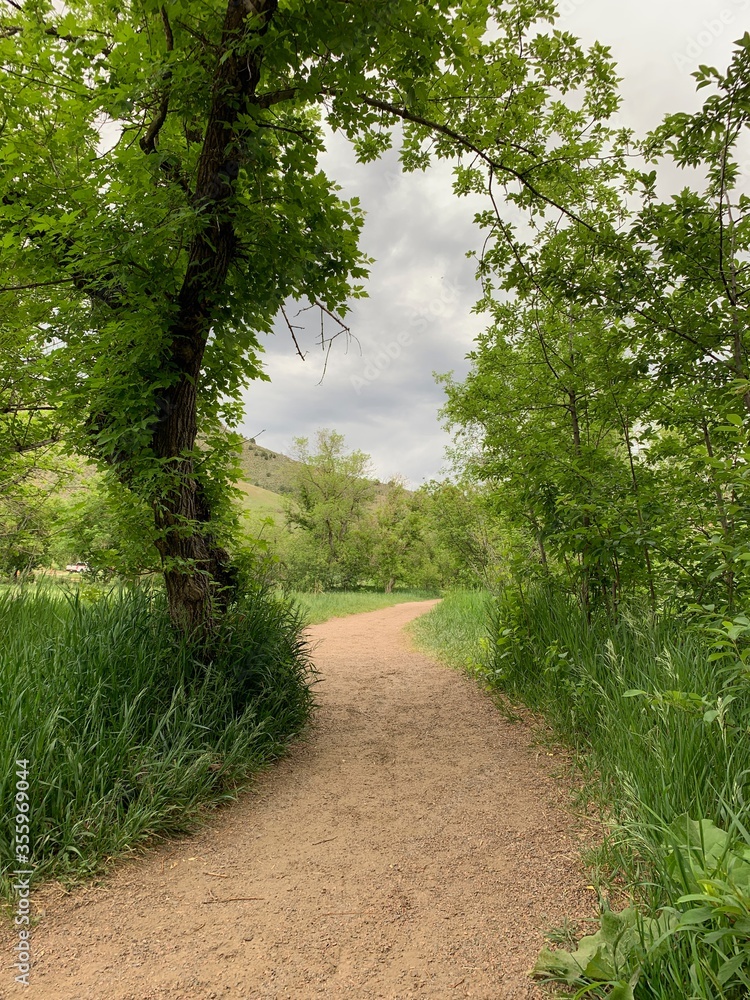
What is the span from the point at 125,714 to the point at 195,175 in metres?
3.94

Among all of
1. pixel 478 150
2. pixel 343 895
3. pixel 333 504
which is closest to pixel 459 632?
pixel 343 895

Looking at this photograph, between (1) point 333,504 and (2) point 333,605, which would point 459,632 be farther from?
(1) point 333,504

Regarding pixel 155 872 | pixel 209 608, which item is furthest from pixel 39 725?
pixel 209 608

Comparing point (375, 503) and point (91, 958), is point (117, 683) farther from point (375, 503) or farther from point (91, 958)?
point (375, 503)

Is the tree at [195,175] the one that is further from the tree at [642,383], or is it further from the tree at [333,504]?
the tree at [333,504]

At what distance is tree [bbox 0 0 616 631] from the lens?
321 centimetres

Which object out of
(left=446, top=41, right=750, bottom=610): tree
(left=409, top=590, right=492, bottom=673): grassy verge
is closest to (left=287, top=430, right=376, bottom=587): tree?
(left=409, top=590, right=492, bottom=673): grassy verge

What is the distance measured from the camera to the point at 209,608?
13.6 ft

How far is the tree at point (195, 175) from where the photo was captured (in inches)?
126

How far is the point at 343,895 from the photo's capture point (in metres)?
2.34

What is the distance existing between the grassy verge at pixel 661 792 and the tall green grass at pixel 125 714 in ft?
6.82

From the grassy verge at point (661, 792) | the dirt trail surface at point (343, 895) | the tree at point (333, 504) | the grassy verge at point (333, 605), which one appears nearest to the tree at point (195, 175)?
the dirt trail surface at point (343, 895)

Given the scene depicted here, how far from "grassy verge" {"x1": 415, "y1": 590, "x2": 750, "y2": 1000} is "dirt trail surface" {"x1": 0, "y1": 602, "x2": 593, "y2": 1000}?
0.29m

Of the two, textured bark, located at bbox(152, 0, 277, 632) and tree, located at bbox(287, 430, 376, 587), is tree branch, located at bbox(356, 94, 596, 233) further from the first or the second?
tree, located at bbox(287, 430, 376, 587)
